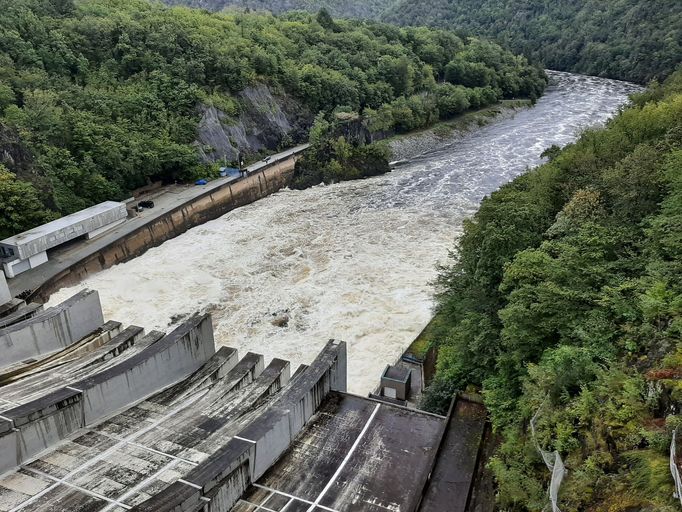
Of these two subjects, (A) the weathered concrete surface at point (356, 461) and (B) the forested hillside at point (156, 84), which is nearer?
(A) the weathered concrete surface at point (356, 461)

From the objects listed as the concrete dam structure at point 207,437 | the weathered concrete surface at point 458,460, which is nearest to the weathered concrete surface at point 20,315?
the concrete dam structure at point 207,437

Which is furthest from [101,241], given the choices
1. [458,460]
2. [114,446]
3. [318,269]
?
[458,460]

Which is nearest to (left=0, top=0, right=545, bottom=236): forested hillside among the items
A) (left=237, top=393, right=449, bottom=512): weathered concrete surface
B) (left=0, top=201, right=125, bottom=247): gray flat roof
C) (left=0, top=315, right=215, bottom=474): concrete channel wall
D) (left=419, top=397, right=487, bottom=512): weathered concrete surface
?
(left=0, top=201, right=125, bottom=247): gray flat roof

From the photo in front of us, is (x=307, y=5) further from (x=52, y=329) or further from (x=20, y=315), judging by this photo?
(x=52, y=329)

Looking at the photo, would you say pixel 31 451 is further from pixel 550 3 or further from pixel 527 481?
pixel 550 3

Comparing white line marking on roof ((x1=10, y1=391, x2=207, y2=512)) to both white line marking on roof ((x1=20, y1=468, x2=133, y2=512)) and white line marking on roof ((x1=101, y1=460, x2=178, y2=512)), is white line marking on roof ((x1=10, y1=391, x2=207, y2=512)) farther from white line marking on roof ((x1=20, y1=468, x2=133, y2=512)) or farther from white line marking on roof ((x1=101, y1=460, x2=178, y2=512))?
white line marking on roof ((x1=101, y1=460, x2=178, y2=512))

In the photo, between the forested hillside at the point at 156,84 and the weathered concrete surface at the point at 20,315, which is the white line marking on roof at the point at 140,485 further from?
the forested hillside at the point at 156,84
